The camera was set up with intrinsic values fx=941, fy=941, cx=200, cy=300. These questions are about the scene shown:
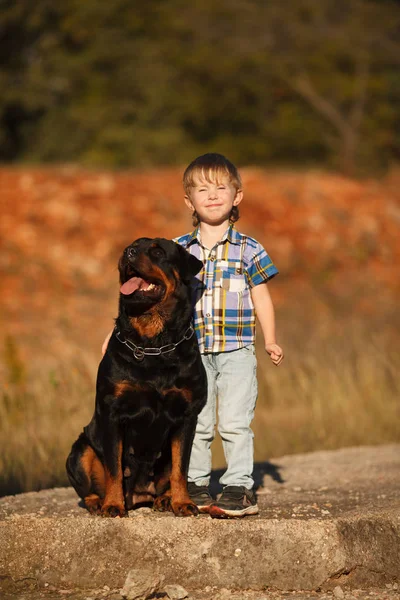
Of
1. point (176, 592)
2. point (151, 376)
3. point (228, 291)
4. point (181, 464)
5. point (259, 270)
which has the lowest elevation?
point (176, 592)

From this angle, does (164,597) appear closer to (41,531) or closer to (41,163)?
(41,531)

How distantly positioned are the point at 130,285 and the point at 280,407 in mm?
5289

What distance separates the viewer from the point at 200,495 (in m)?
4.88

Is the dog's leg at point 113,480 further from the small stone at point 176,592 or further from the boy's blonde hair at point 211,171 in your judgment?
the boy's blonde hair at point 211,171

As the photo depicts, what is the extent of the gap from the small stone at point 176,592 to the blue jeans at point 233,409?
0.80 m

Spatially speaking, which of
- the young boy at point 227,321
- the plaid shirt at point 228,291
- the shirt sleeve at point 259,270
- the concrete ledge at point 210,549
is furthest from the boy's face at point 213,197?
the concrete ledge at point 210,549

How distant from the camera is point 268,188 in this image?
2305cm

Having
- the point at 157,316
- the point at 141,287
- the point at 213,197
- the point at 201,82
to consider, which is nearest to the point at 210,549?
the point at 157,316

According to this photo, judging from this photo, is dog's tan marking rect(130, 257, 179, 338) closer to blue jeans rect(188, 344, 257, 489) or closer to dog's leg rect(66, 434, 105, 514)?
blue jeans rect(188, 344, 257, 489)

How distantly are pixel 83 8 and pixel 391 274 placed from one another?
1255 cm

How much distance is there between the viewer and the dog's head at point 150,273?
436 cm

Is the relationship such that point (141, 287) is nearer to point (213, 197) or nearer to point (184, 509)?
point (213, 197)

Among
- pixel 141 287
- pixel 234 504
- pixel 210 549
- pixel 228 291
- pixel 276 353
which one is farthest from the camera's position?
pixel 228 291

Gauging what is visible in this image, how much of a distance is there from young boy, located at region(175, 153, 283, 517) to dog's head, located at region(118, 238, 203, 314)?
40 cm
